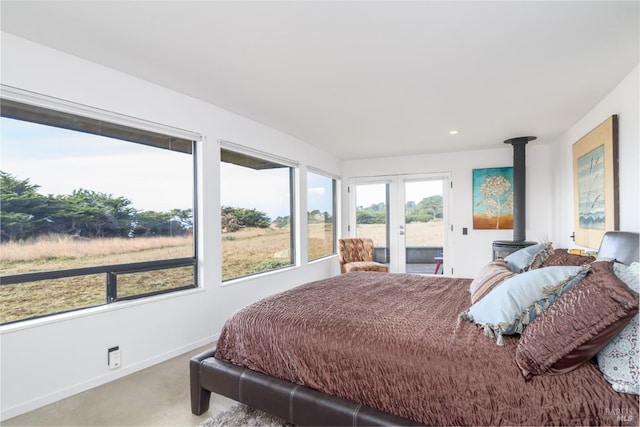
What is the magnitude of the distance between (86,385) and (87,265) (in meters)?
0.86

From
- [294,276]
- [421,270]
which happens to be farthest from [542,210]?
[294,276]

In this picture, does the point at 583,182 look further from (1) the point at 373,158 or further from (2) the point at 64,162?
(2) the point at 64,162

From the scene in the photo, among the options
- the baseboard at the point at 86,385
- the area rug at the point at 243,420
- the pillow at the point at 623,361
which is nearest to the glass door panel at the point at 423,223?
the baseboard at the point at 86,385

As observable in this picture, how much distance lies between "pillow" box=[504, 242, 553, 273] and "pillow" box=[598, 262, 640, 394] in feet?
3.47

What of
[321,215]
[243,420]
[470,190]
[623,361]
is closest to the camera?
[623,361]

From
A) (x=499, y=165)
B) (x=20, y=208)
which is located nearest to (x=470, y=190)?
(x=499, y=165)

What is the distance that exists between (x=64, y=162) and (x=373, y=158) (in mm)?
4686

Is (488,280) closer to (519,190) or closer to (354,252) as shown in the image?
(519,190)

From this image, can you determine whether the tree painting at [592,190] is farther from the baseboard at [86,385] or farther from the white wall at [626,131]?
the baseboard at [86,385]

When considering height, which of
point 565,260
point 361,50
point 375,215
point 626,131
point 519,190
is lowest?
point 565,260

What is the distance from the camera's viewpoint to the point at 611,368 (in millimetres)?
1163

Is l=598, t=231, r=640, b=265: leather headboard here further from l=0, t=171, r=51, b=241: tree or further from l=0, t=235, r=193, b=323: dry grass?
l=0, t=171, r=51, b=241: tree

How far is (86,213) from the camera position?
2.40m

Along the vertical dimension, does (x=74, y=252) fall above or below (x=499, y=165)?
below
